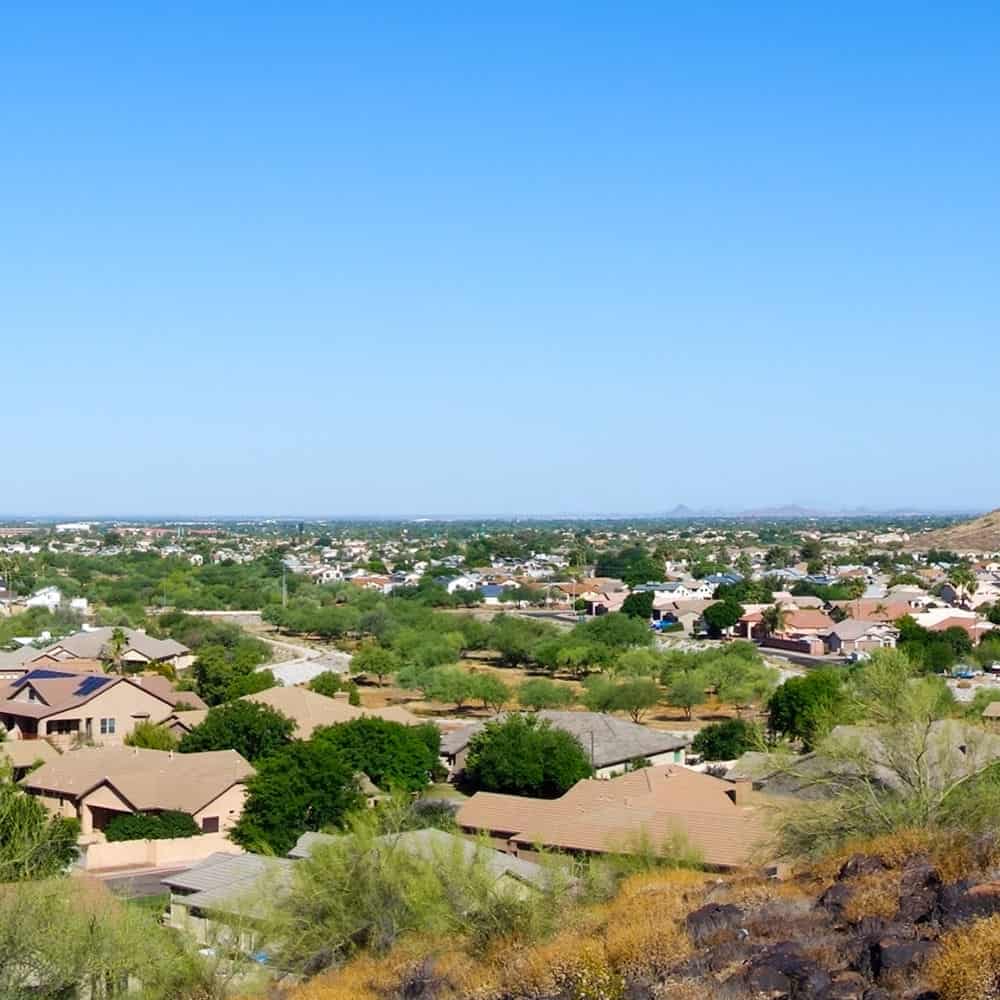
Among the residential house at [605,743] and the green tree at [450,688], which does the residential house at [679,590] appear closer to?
the green tree at [450,688]

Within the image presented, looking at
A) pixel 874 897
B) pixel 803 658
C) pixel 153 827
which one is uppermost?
pixel 874 897

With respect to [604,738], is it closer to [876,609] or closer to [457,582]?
[876,609]

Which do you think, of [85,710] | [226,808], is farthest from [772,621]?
[226,808]

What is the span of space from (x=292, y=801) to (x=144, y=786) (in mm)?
6595

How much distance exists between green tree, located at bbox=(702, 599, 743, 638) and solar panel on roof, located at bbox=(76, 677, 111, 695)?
51.0 m

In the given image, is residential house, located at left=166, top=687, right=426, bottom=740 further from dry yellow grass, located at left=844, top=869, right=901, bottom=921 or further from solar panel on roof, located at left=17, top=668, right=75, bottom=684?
dry yellow grass, located at left=844, top=869, right=901, bottom=921

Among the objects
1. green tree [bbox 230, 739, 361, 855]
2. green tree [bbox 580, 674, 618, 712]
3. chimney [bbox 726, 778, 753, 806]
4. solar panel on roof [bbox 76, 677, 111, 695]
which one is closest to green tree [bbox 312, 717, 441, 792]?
green tree [bbox 230, 739, 361, 855]

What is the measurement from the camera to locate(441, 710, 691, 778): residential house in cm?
4369

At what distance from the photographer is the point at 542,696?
57531mm

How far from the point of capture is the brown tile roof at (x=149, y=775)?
1444 inches

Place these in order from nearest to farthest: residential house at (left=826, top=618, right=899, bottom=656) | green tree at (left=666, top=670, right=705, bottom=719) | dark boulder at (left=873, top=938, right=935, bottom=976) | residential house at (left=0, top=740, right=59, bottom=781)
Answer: dark boulder at (left=873, top=938, right=935, bottom=976), residential house at (left=0, top=740, right=59, bottom=781), green tree at (left=666, top=670, right=705, bottom=719), residential house at (left=826, top=618, right=899, bottom=656)

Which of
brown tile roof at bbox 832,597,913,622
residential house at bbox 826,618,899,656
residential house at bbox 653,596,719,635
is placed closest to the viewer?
residential house at bbox 826,618,899,656

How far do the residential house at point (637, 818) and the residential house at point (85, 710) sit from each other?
21.7m

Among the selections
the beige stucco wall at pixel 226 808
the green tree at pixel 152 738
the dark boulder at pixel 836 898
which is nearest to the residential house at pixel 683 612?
the green tree at pixel 152 738
